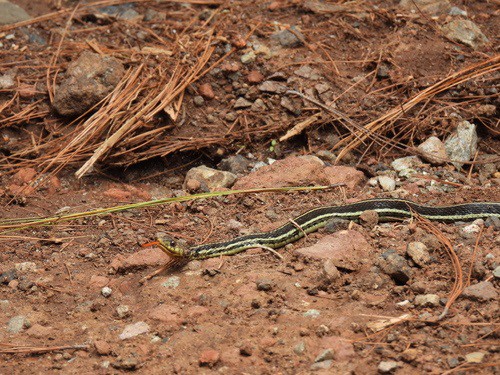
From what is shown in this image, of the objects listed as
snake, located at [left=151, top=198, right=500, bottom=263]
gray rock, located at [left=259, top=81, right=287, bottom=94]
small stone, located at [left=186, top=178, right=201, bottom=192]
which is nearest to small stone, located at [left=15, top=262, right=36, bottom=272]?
snake, located at [left=151, top=198, right=500, bottom=263]

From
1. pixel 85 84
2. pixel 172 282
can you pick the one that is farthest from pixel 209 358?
pixel 85 84

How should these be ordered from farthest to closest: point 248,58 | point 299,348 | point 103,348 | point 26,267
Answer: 1. point 248,58
2. point 26,267
3. point 103,348
4. point 299,348

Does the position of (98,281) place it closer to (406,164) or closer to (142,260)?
(142,260)

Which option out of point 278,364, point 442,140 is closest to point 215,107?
point 442,140

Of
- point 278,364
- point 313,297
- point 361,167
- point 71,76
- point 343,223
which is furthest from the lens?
point 71,76

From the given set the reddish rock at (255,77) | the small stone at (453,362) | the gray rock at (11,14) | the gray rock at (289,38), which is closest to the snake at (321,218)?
the small stone at (453,362)

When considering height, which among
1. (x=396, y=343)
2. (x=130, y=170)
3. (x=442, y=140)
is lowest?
(x=130, y=170)

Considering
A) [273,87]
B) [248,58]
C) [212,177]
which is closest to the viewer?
[212,177]

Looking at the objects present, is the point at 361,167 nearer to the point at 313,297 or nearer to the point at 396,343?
the point at 313,297
